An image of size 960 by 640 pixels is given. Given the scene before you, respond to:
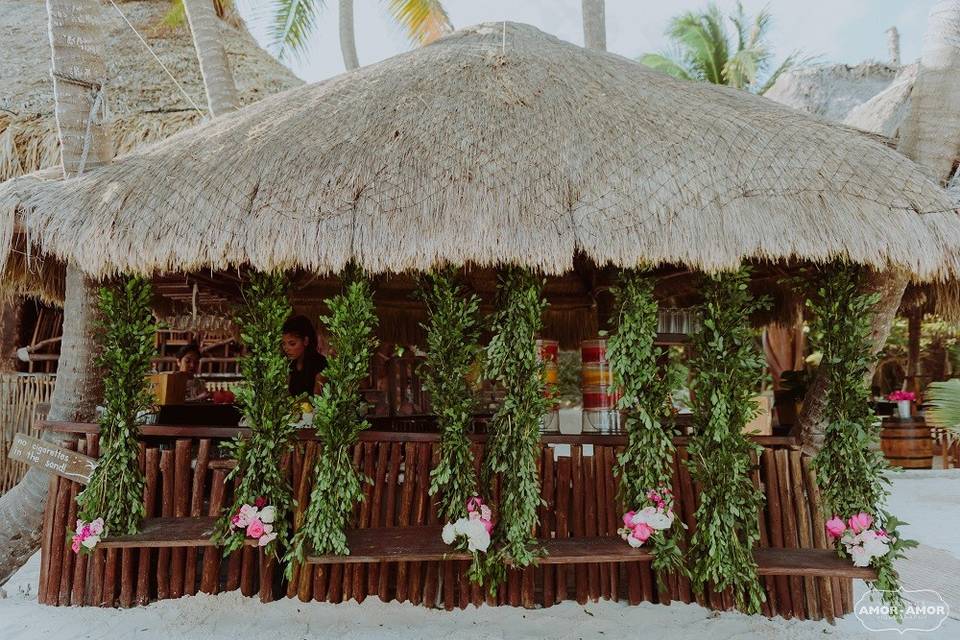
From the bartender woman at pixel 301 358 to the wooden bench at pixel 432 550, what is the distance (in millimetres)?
1113

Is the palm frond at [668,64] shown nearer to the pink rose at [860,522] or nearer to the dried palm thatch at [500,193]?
the dried palm thatch at [500,193]

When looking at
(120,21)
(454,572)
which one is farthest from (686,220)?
(120,21)

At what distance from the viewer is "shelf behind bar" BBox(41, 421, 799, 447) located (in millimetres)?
3490

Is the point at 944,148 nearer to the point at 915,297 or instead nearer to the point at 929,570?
the point at 915,297

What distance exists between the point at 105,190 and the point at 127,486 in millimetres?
1592

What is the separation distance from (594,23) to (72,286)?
5.93m

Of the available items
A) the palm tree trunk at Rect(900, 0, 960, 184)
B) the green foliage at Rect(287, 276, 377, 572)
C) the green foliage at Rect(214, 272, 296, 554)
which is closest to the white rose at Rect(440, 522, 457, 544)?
the green foliage at Rect(287, 276, 377, 572)

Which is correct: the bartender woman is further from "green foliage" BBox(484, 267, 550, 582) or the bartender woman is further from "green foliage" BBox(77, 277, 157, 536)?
"green foliage" BBox(484, 267, 550, 582)

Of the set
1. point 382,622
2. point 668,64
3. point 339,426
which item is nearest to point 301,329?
point 339,426

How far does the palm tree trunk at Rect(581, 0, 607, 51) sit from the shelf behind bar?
17.0ft

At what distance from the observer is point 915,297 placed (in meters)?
4.45

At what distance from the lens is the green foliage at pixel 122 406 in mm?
3283

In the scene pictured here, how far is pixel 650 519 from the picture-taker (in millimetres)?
3139

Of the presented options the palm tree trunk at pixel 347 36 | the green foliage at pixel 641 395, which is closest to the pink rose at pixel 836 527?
the green foliage at pixel 641 395
